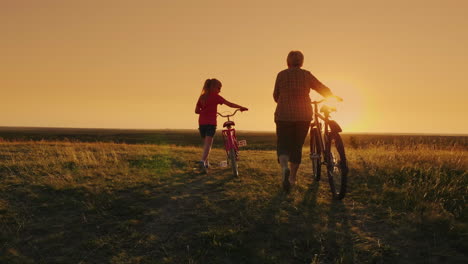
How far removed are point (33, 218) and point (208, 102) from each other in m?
4.64

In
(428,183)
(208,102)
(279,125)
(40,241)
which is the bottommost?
(40,241)

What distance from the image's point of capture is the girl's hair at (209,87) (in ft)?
28.8

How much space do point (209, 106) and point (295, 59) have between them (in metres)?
2.90

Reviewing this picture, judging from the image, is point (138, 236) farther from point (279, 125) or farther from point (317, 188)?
point (317, 188)

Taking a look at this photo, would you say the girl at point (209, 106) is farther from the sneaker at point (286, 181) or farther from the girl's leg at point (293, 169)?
the sneaker at point (286, 181)

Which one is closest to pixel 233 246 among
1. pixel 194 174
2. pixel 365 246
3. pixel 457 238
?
pixel 365 246

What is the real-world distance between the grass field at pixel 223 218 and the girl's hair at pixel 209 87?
200 centimetres

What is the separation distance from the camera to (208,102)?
8.84 meters

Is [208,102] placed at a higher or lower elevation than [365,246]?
higher

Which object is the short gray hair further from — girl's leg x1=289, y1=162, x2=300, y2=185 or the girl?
the girl

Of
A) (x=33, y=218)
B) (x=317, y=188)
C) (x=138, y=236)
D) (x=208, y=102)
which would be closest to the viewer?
(x=138, y=236)

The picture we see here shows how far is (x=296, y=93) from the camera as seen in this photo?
663cm

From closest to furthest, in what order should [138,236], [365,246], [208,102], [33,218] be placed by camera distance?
[365,246], [138,236], [33,218], [208,102]

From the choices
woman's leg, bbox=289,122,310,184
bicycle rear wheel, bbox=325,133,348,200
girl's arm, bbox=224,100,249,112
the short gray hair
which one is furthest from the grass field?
the short gray hair
